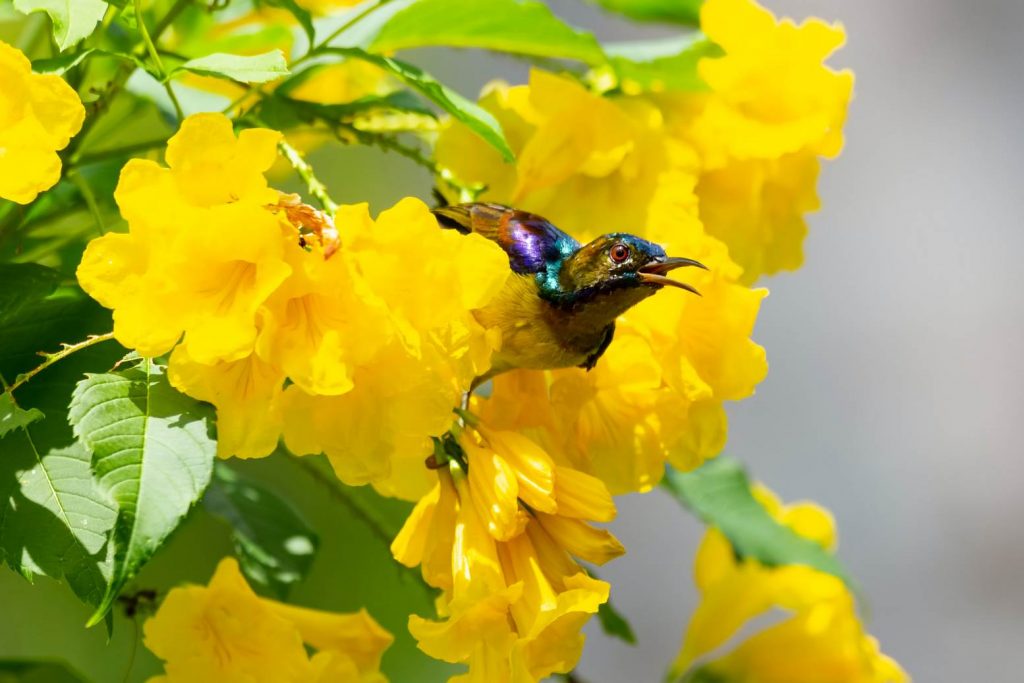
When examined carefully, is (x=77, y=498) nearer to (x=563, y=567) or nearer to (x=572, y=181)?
(x=563, y=567)

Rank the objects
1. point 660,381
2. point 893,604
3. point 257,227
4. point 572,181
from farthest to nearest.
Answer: point 893,604 < point 572,181 < point 660,381 < point 257,227

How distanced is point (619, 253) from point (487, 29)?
23cm

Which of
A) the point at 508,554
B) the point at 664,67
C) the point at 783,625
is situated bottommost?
the point at 783,625

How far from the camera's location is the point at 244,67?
57cm

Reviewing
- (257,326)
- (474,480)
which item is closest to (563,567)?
(474,480)

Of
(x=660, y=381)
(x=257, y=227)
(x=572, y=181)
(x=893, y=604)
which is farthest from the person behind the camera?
(x=893, y=604)

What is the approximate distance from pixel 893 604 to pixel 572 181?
242 centimetres

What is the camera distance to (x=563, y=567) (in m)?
0.59

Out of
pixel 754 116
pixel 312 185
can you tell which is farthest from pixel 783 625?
pixel 312 185

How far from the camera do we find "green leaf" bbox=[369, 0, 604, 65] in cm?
76

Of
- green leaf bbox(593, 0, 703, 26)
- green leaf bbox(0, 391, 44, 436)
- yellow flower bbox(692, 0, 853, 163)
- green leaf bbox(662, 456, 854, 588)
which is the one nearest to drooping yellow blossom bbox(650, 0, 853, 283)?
yellow flower bbox(692, 0, 853, 163)

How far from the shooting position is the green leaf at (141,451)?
492 millimetres

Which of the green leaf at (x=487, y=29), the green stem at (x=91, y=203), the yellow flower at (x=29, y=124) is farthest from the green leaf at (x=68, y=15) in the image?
the green leaf at (x=487, y=29)

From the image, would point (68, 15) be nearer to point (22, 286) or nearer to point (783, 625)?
point (22, 286)
